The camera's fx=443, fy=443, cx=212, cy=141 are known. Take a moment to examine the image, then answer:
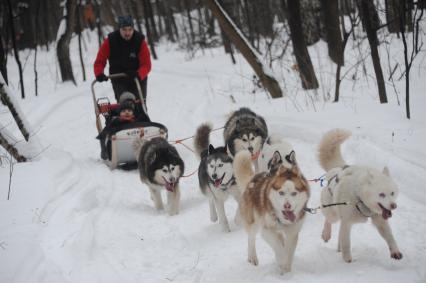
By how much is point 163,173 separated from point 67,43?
8934mm

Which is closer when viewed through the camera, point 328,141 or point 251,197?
point 251,197

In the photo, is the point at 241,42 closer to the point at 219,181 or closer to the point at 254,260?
the point at 219,181

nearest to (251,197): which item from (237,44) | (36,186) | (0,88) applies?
(36,186)

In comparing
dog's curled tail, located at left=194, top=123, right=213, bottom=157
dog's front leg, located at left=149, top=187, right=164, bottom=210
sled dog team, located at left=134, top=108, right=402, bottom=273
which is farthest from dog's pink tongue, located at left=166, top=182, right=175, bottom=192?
dog's curled tail, located at left=194, top=123, right=213, bottom=157

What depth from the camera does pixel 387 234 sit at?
315 cm

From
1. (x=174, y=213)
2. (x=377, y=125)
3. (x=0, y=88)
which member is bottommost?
(x=174, y=213)

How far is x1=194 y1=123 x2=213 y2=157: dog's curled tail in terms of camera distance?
5551mm

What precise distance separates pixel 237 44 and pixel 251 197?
5.37 m

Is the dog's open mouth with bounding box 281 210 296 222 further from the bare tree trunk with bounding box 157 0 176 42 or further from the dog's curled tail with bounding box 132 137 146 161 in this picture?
the bare tree trunk with bounding box 157 0 176 42

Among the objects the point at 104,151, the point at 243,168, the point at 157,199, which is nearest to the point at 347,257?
the point at 243,168

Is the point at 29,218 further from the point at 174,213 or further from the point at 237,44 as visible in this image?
the point at 237,44

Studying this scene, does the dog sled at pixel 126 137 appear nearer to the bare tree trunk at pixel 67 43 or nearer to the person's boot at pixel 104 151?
the person's boot at pixel 104 151

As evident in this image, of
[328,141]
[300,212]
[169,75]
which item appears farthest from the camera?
[169,75]

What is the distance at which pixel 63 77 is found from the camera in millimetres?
13453
